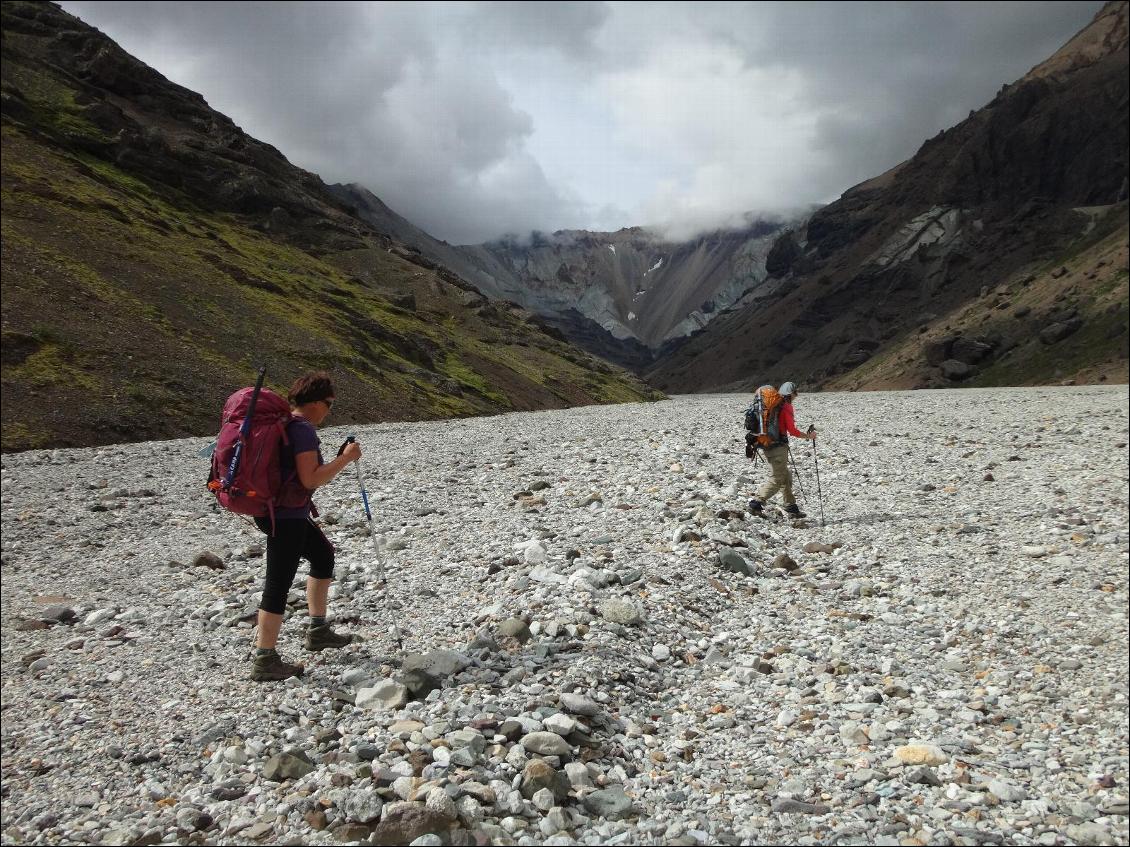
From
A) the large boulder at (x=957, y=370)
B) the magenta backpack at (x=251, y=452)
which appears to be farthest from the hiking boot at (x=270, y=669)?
the large boulder at (x=957, y=370)

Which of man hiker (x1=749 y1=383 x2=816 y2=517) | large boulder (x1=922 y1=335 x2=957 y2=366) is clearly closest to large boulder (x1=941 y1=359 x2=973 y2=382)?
large boulder (x1=922 y1=335 x2=957 y2=366)

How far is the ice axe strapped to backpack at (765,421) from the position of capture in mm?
15461

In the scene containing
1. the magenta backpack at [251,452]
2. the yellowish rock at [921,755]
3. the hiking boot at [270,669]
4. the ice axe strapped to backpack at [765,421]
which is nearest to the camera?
the yellowish rock at [921,755]

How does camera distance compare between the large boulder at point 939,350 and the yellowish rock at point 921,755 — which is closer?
the yellowish rock at point 921,755

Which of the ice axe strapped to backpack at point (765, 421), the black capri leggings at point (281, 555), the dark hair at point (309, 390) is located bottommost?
the black capri leggings at point (281, 555)

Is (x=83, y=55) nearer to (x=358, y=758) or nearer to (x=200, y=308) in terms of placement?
(x=200, y=308)

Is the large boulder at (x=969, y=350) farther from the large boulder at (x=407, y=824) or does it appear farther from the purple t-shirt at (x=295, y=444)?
the large boulder at (x=407, y=824)

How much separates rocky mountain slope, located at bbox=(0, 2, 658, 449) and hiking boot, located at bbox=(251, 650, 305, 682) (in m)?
27.2

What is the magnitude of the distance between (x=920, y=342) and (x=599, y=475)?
7505 inches

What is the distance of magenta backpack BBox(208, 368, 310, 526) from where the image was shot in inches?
280

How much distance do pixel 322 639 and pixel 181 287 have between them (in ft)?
166

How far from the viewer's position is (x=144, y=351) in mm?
37938

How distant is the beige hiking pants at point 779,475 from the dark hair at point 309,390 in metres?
10.6

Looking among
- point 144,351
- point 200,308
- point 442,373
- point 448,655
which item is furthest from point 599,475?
point 442,373
